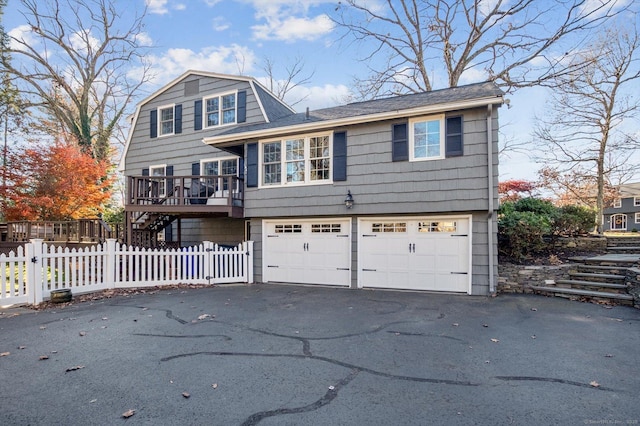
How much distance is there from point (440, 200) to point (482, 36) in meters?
12.7

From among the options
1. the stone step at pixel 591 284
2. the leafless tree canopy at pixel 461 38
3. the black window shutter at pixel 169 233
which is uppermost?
the leafless tree canopy at pixel 461 38

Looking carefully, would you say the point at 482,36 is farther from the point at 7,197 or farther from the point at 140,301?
the point at 7,197

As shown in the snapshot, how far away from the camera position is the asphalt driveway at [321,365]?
8.79ft

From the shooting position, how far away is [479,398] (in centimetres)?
290

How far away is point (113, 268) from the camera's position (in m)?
8.26

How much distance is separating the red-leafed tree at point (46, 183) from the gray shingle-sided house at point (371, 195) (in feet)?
14.4

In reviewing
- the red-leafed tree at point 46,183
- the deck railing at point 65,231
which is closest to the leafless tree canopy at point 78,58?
the red-leafed tree at point 46,183

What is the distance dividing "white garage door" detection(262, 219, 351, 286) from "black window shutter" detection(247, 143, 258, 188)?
1.27 metres

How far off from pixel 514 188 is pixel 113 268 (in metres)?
18.7

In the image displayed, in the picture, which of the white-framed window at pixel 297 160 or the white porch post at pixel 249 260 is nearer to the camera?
the white-framed window at pixel 297 160

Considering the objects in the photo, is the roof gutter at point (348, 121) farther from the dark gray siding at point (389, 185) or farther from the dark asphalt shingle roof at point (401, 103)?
the dark gray siding at point (389, 185)

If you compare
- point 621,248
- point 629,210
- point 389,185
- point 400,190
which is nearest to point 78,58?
point 389,185

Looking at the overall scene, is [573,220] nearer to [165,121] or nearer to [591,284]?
[591,284]

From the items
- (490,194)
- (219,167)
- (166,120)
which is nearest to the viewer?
(490,194)
